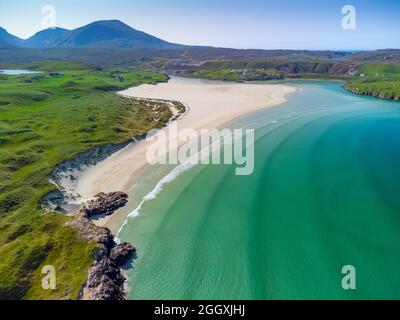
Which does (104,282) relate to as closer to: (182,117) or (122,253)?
(122,253)

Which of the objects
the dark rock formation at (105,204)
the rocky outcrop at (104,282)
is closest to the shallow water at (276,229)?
the rocky outcrop at (104,282)

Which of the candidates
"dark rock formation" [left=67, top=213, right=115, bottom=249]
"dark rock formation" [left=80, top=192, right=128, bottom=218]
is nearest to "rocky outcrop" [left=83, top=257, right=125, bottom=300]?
"dark rock formation" [left=67, top=213, right=115, bottom=249]

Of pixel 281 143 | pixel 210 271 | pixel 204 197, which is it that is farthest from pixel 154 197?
pixel 281 143

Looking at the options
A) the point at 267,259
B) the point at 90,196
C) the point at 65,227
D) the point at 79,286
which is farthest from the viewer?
the point at 90,196

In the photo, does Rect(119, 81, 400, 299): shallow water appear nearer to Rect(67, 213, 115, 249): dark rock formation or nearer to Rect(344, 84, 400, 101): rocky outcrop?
Rect(67, 213, 115, 249): dark rock formation

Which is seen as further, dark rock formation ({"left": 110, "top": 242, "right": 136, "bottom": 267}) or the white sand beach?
the white sand beach
